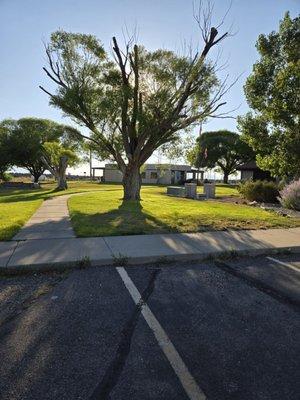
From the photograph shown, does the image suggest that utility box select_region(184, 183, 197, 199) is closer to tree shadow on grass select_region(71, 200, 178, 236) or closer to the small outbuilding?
tree shadow on grass select_region(71, 200, 178, 236)

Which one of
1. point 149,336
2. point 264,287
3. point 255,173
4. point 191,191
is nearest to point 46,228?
point 264,287

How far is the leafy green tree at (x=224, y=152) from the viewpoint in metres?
66.9

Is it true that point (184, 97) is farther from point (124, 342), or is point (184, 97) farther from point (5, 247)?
point (124, 342)

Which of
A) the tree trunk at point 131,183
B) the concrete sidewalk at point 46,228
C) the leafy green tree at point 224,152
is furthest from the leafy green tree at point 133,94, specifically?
the leafy green tree at point 224,152

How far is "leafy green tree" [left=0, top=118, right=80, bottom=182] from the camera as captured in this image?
195ft

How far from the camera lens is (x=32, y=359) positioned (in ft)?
11.8

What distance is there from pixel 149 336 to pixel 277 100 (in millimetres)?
17582

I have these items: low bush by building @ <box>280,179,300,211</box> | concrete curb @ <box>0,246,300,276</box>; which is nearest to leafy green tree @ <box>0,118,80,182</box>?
low bush by building @ <box>280,179,300,211</box>

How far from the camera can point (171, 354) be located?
372cm

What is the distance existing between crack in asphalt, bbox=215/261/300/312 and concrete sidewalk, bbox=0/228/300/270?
2.87ft

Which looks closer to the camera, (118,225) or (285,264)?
(285,264)

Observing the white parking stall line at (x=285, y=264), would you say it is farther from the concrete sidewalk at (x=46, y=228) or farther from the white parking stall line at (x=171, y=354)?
the concrete sidewalk at (x=46, y=228)

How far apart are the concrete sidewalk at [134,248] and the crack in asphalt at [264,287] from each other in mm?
874

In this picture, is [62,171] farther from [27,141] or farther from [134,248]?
[134,248]
